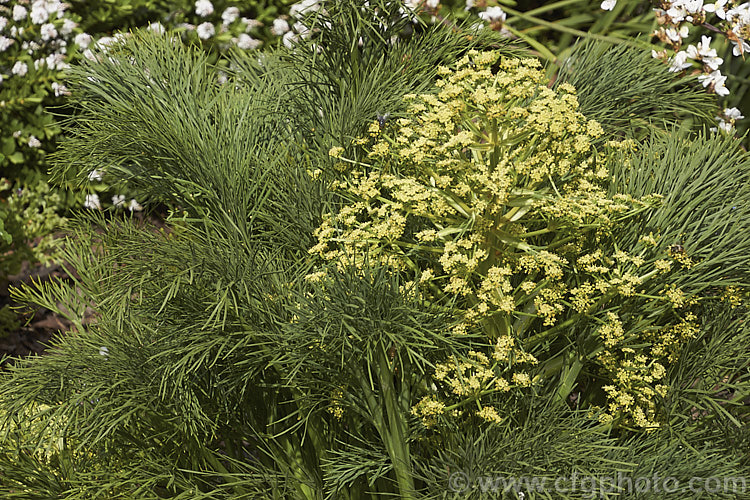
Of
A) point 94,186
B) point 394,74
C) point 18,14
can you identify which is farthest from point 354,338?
point 18,14

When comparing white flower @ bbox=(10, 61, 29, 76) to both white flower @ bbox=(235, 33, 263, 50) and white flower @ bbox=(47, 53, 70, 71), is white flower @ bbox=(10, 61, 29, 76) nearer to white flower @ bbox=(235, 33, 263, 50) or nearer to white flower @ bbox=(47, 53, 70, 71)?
white flower @ bbox=(47, 53, 70, 71)

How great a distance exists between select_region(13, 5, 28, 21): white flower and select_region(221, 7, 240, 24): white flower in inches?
36.2

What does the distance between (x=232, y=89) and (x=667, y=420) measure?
123cm

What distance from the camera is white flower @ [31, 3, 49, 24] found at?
141 inches

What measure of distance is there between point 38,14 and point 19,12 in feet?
0.28

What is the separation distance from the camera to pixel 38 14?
3594 mm

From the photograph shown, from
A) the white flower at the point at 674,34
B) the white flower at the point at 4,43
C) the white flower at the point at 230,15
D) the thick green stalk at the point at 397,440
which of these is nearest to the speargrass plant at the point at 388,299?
the thick green stalk at the point at 397,440

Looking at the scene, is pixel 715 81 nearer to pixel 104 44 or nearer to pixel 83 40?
pixel 104 44

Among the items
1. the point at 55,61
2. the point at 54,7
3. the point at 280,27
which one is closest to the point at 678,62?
the point at 280,27

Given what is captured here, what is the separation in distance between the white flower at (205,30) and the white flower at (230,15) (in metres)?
0.09

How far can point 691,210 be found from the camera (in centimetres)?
155

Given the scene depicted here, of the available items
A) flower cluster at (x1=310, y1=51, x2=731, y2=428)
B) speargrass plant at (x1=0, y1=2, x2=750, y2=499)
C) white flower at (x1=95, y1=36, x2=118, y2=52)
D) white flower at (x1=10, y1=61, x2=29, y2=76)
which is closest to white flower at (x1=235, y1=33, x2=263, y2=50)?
white flower at (x1=10, y1=61, x2=29, y2=76)

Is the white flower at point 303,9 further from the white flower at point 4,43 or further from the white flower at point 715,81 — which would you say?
the white flower at point 4,43

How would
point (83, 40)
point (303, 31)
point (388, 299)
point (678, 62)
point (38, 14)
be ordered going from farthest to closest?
point (38, 14) < point (83, 40) < point (303, 31) < point (678, 62) < point (388, 299)
